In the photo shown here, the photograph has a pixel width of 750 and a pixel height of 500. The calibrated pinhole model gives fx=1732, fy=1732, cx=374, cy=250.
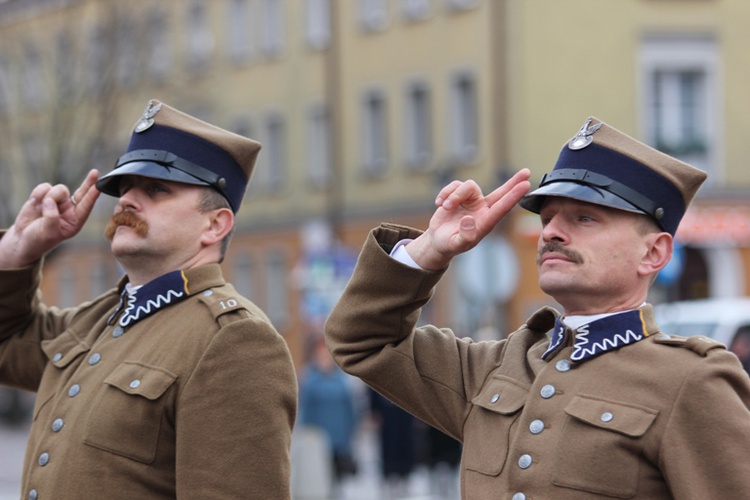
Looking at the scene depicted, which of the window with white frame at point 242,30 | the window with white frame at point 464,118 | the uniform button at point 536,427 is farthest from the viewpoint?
the window with white frame at point 242,30

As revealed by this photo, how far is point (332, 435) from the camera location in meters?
19.1

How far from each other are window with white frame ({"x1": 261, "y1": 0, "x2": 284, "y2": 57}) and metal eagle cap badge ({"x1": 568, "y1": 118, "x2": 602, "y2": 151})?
38589 mm

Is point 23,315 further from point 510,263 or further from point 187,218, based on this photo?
point 510,263

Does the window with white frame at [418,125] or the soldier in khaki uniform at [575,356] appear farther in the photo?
the window with white frame at [418,125]

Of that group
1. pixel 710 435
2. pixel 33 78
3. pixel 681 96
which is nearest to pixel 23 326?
pixel 710 435

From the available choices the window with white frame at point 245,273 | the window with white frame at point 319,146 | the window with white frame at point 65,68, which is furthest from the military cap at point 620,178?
the window with white frame at point 245,273

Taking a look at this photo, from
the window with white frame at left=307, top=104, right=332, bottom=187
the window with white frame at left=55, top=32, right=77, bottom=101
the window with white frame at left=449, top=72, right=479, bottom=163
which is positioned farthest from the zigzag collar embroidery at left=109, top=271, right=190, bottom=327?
the window with white frame at left=307, top=104, right=332, bottom=187

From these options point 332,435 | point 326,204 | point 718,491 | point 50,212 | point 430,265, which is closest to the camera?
point 718,491

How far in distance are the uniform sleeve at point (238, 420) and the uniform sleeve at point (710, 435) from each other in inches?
50.7

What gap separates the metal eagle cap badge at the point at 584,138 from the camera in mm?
4840

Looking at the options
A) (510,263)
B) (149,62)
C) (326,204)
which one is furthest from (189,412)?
(326,204)

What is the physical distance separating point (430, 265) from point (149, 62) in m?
30.2

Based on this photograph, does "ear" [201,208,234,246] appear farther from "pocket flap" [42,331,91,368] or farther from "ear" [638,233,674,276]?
"ear" [638,233,674,276]

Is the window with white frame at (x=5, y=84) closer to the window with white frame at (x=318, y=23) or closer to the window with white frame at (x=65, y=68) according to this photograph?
the window with white frame at (x=65, y=68)
